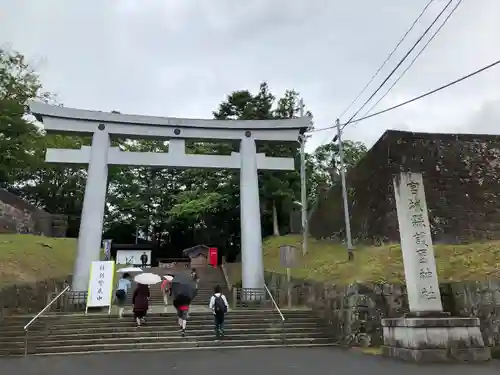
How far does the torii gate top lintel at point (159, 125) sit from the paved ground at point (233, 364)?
32.3 ft

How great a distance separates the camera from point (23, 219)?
25312 mm

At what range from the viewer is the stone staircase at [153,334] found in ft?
31.9

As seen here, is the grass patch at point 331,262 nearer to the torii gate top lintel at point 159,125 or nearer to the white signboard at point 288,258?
the white signboard at point 288,258

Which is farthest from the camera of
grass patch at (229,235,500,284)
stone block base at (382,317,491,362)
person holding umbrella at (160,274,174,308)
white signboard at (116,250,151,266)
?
white signboard at (116,250,151,266)

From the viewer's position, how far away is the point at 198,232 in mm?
36219

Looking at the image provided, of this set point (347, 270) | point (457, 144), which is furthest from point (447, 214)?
point (347, 270)

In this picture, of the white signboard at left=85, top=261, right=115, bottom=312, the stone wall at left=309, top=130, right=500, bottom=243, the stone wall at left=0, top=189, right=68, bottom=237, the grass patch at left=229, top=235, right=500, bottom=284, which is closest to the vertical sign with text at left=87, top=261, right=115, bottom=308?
the white signboard at left=85, top=261, right=115, bottom=312

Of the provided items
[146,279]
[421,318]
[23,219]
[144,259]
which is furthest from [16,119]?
[421,318]

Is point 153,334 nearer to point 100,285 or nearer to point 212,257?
point 100,285

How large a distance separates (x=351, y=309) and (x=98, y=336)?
6265mm

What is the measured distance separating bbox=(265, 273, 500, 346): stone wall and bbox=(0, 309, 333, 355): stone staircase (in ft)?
1.81

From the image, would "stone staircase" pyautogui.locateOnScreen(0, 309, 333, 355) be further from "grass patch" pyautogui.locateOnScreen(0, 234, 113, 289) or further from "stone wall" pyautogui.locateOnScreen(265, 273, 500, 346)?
"grass patch" pyautogui.locateOnScreen(0, 234, 113, 289)

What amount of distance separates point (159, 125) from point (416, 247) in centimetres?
1169

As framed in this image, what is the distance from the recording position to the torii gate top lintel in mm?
16080
